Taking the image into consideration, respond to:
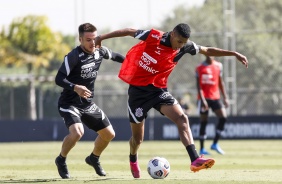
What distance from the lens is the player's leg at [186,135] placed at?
11.8 meters

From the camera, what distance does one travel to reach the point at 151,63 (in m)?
12.6

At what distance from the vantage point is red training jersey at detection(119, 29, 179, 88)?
41.2 feet

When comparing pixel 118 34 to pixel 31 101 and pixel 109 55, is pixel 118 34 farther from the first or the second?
pixel 31 101

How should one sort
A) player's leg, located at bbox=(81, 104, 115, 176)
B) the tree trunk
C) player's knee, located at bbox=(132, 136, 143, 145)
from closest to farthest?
player's knee, located at bbox=(132, 136, 143, 145) → player's leg, located at bbox=(81, 104, 115, 176) → the tree trunk

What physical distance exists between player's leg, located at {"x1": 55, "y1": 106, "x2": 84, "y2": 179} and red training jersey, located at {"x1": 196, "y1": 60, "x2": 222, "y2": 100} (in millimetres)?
8115

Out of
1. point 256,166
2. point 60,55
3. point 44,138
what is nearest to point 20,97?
point 44,138

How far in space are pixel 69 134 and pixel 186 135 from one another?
2.00 m

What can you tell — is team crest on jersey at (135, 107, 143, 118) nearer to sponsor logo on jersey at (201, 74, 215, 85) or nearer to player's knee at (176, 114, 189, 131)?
player's knee at (176, 114, 189, 131)

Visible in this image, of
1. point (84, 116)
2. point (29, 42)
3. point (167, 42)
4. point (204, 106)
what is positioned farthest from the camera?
point (29, 42)

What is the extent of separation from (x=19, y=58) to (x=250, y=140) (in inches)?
877

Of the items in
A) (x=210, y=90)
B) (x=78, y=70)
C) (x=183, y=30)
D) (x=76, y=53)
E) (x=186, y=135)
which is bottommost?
(x=210, y=90)

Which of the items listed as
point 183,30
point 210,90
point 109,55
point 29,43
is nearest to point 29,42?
point 29,43

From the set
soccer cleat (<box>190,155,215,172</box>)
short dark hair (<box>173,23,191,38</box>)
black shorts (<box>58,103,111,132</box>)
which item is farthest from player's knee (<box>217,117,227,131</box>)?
soccer cleat (<box>190,155,215,172</box>)

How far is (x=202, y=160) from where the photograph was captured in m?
11.8
